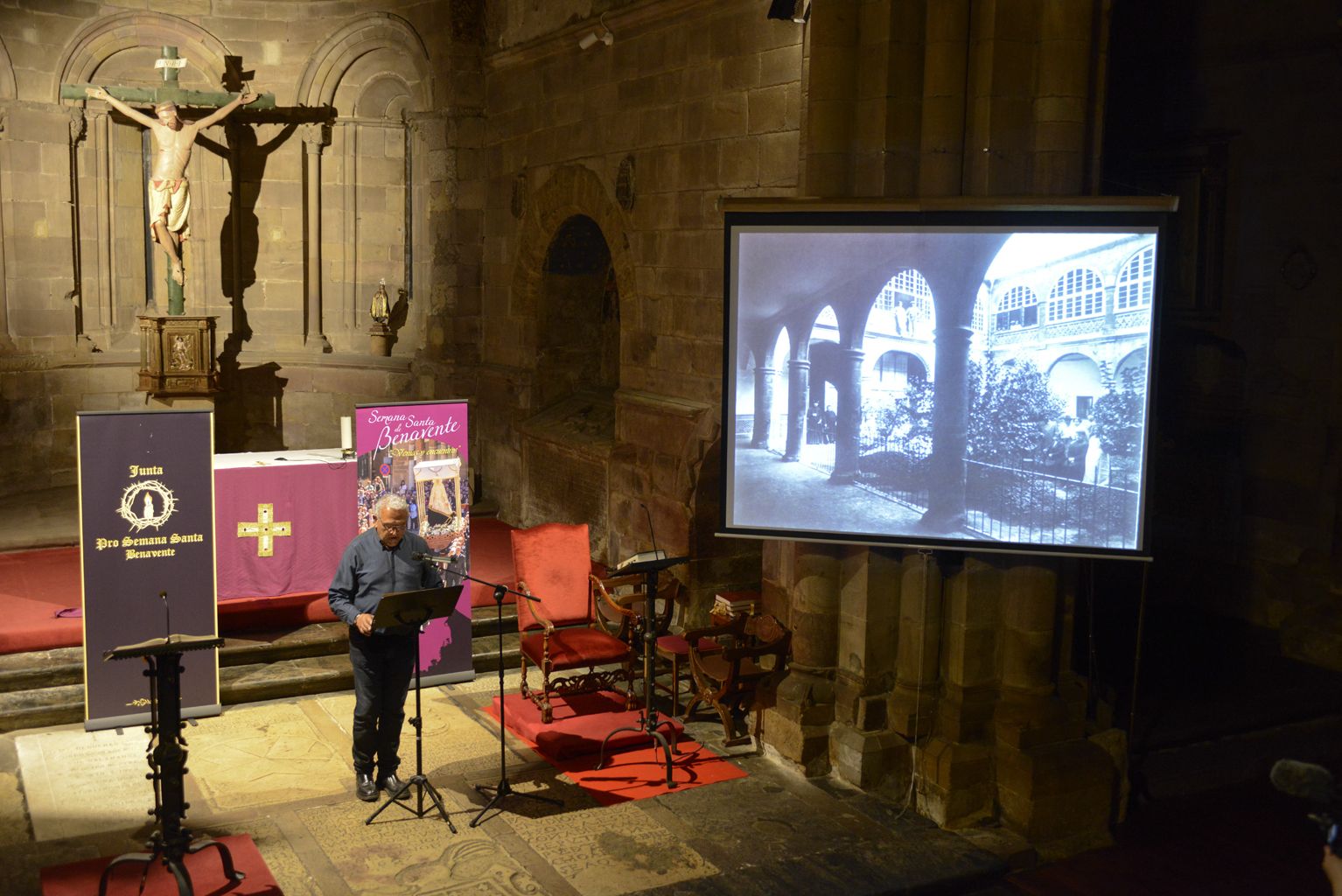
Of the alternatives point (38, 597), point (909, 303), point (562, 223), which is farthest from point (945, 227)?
point (38, 597)

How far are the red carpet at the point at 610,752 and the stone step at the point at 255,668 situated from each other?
103cm

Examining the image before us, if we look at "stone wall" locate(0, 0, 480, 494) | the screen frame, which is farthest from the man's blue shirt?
"stone wall" locate(0, 0, 480, 494)

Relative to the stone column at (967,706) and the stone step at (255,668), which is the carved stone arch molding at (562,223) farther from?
the stone column at (967,706)

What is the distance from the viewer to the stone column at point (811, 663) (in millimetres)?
6828

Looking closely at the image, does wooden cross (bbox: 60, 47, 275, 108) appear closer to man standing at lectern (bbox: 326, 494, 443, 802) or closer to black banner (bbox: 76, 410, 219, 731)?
black banner (bbox: 76, 410, 219, 731)

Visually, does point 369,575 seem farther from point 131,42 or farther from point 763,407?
point 131,42

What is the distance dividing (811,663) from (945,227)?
2336 millimetres

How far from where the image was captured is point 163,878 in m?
5.34

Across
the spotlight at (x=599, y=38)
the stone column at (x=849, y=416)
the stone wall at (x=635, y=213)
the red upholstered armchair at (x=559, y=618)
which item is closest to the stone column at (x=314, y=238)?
the stone wall at (x=635, y=213)

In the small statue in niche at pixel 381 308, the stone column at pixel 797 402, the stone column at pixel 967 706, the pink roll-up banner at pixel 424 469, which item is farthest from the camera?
the small statue in niche at pixel 381 308

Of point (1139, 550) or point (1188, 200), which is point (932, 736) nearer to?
point (1139, 550)

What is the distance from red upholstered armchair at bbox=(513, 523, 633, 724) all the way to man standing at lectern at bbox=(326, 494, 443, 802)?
3.41 feet

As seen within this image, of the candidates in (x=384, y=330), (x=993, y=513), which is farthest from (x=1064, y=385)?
(x=384, y=330)

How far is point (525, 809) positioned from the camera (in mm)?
6324
